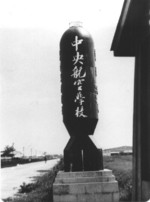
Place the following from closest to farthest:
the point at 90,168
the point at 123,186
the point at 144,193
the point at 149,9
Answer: the point at 149,9
the point at 144,193
the point at 90,168
the point at 123,186

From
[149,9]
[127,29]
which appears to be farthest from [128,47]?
[149,9]

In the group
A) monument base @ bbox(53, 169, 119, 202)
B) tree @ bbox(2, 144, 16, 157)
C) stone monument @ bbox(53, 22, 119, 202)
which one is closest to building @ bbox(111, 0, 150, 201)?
monument base @ bbox(53, 169, 119, 202)

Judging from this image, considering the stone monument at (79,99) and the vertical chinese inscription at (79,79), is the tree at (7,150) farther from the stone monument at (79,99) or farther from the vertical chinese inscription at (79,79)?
the vertical chinese inscription at (79,79)

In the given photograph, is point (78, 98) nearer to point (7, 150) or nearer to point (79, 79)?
point (79, 79)

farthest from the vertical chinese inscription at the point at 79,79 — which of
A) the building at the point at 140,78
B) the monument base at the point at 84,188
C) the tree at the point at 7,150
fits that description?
the tree at the point at 7,150

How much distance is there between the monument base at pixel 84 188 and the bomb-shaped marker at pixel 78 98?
729 millimetres

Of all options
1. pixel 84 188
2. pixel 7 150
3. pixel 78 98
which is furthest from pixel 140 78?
pixel 7 150

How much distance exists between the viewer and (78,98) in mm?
13125

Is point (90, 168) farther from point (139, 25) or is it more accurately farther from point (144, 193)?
point (139, 25)

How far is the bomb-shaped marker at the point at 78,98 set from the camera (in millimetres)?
13109

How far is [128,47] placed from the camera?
8070 millimetres

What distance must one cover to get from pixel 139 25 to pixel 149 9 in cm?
59

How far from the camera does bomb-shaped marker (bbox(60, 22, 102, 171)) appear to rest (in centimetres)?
1311

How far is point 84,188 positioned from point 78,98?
2929 millimetres
